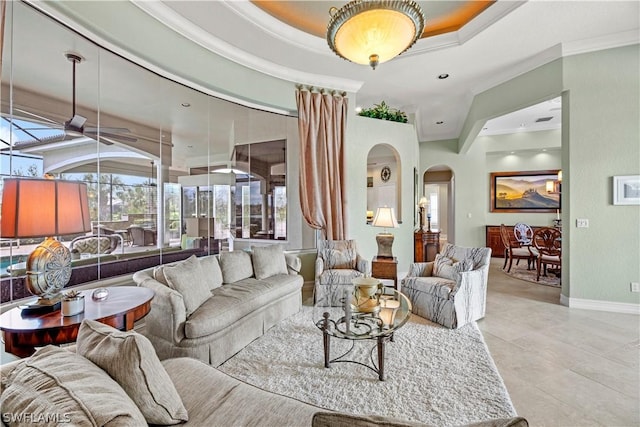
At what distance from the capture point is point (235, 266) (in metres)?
3.29

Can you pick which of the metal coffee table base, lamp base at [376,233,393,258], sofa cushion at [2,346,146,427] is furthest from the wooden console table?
sofa cushion at [2,346,146,427]

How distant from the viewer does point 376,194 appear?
740 cm

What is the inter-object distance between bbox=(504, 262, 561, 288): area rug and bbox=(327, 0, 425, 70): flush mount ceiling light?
491 centimetres

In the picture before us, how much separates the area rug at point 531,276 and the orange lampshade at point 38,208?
6.38m

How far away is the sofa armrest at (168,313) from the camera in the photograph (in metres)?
2.21

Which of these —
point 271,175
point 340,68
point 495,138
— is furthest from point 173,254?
point 495,138

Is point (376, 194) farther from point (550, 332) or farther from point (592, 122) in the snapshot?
point (550, 332)

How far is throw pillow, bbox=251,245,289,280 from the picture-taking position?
3.49m

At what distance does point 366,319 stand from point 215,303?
4.41 feet

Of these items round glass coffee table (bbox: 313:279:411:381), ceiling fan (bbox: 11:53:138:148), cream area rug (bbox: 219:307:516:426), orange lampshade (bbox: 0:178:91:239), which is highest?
ceiling fan (bbox: 11:53:138:148)

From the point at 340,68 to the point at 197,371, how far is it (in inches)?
164

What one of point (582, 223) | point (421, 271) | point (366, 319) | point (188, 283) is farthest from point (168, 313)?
point (582, 223)

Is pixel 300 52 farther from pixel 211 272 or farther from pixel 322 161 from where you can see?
pixel 211 272

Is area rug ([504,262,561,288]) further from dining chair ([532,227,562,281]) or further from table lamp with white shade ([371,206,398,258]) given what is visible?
table lamp with white shade ([371,206,398,258])
